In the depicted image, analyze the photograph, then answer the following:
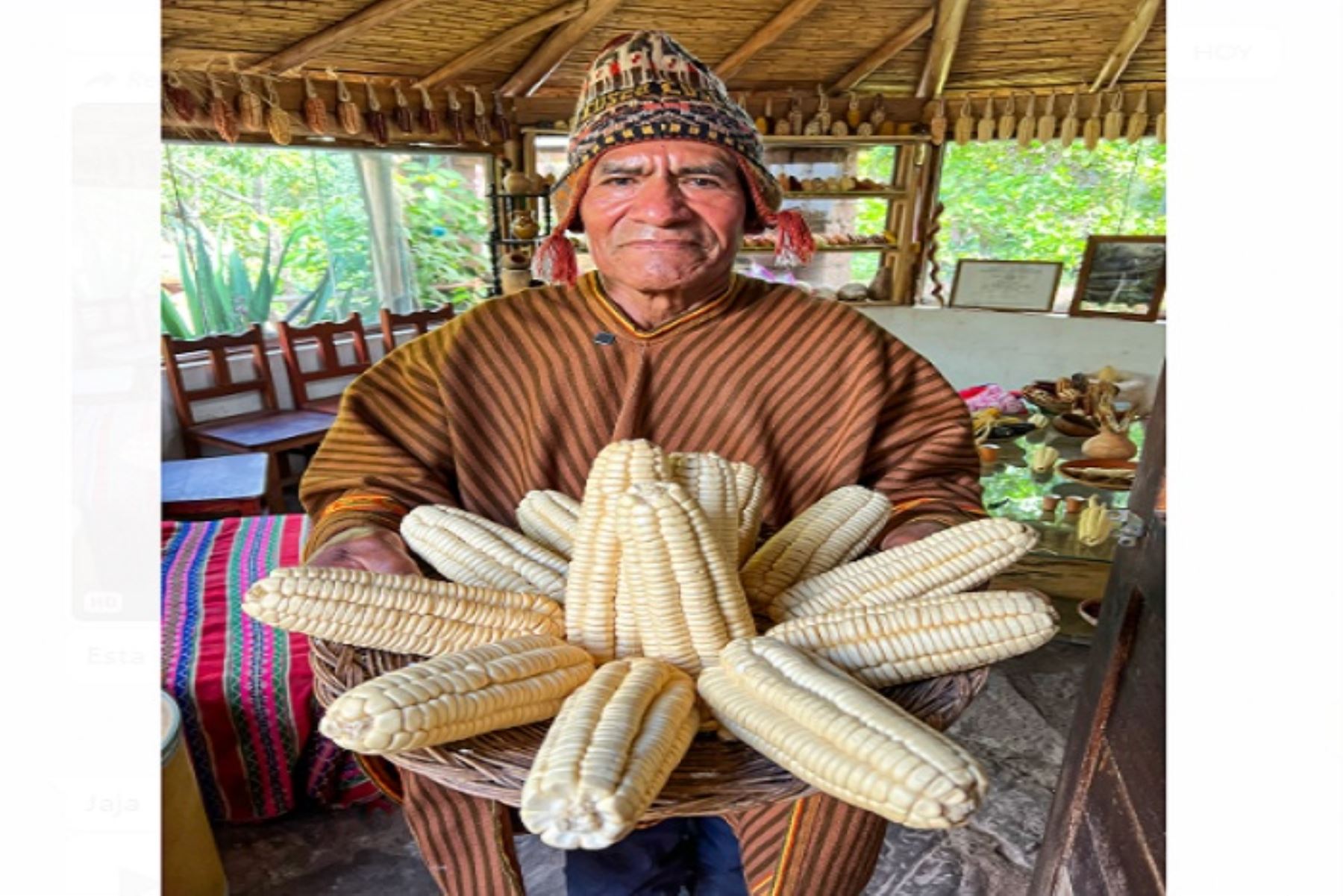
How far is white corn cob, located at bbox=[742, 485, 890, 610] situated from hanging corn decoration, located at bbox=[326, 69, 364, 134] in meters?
3.99

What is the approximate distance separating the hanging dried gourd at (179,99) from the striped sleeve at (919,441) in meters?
3.73

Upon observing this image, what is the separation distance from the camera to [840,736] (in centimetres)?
67

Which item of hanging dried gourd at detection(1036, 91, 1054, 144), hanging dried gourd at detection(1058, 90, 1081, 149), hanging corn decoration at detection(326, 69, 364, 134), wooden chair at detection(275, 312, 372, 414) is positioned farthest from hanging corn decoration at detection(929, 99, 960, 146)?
wooden chair at detection(275, 312, 372, 414)

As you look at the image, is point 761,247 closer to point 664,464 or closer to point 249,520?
point 249,520

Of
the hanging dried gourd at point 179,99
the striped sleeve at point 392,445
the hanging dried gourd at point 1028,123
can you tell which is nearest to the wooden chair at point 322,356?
the hanging dried gourd at point 179,99

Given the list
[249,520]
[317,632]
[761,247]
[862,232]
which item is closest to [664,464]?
[317,632]

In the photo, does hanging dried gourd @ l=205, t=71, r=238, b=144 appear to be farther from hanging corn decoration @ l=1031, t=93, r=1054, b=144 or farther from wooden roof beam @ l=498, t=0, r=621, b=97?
hanging corn decoration @ l=1031, t=93, r=1054, b=144

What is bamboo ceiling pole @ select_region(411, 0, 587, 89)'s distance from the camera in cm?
391

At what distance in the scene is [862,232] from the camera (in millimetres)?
5293

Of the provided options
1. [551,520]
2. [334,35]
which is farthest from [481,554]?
[334,35]

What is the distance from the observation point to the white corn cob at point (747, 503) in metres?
1.02
